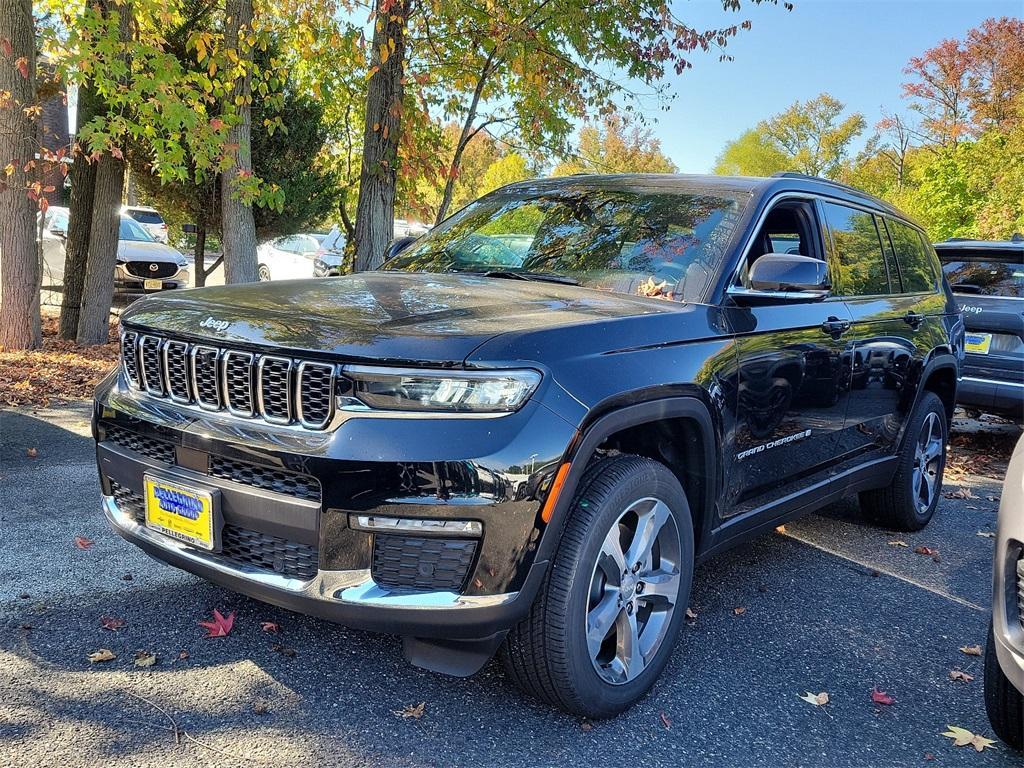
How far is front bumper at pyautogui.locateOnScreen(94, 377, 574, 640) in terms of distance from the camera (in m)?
2.28

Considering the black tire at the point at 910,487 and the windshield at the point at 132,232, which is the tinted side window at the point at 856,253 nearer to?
the black tire at the point at 910,487

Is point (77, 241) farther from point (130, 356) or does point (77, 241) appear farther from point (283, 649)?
point (283, 649)

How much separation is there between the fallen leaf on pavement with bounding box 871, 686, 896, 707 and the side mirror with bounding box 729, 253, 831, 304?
1.51 meters

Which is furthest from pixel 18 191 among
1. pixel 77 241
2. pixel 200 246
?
pixel 200 246

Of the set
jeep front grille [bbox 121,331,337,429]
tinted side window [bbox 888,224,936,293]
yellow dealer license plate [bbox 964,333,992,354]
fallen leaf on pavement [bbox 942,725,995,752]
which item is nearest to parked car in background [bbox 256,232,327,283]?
yellow dealer license plate [bbox 964,333,992,354]

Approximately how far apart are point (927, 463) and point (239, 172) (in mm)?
6879

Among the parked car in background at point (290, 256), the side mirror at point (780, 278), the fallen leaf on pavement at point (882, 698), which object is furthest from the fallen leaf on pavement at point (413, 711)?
the parked car in background at point (290, 256)

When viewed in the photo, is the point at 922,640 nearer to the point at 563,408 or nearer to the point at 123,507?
the point at 563,408

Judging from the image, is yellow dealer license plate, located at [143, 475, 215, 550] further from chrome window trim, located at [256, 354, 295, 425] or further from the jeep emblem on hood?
the jeep emblem on hood

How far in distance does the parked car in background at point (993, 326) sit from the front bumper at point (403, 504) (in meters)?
5.80

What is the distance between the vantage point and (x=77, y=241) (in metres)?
10.5

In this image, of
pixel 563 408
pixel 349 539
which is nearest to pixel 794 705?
pixel 563 408

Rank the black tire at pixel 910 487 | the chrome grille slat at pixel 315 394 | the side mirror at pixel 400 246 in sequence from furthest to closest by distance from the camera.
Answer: the black tire at pixel 910 487, the side mirror at pixel 400 246, the chrome grille slat at pixel 315 394

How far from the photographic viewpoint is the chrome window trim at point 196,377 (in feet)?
8.52
